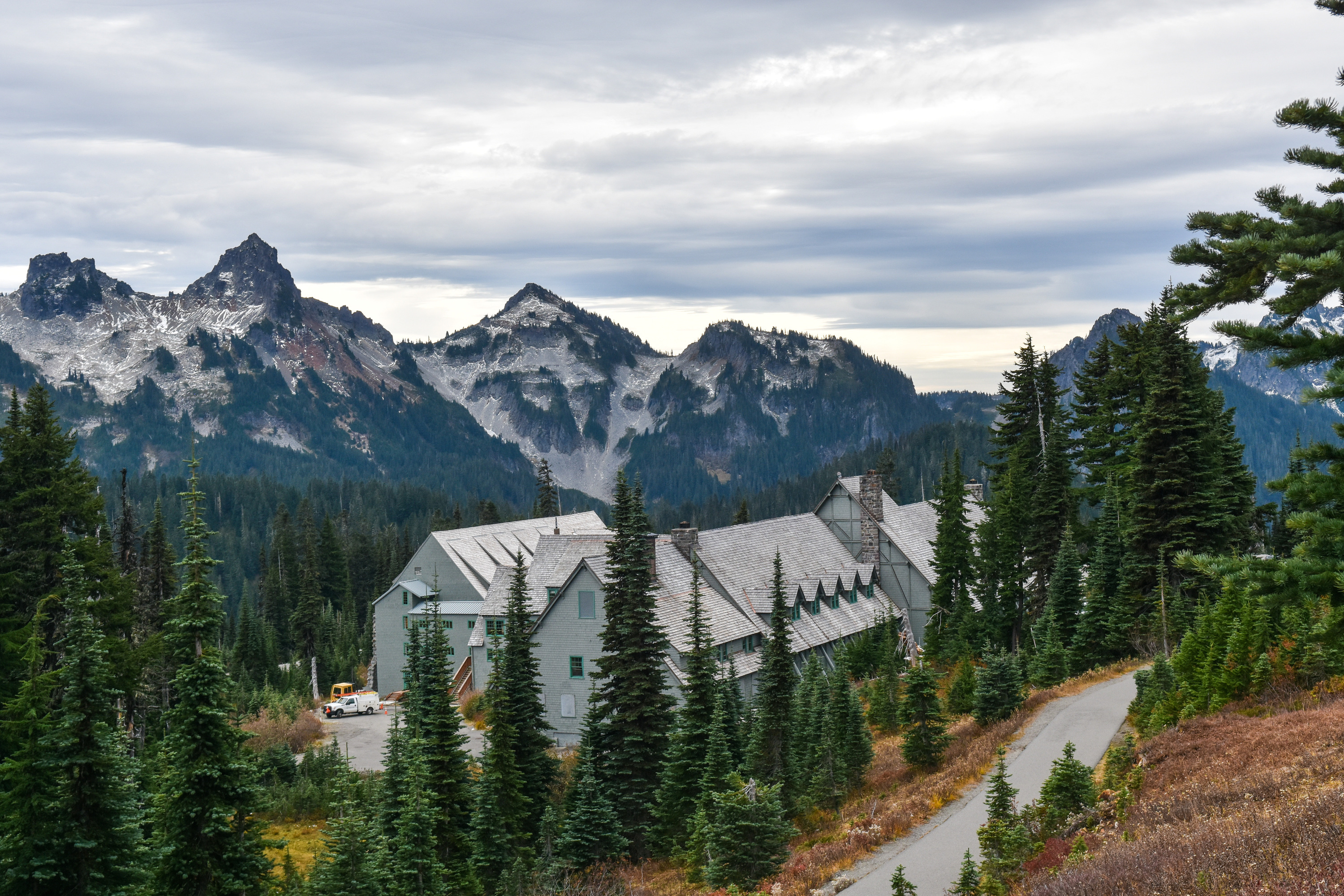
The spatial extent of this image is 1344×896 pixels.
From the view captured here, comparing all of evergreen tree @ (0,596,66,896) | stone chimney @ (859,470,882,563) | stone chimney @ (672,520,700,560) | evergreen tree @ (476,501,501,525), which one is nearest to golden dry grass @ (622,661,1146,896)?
evergreen tree @ (0,596,66,896)

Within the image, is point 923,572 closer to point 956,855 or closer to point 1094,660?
point 1094,660

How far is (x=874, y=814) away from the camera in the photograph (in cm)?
2595

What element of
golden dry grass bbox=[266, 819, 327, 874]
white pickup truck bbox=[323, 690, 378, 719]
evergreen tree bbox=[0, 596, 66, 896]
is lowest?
golden dry grass bbox=[266, 819, 327, 874]

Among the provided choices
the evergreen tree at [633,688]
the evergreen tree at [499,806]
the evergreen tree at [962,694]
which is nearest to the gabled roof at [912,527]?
the evergreen tree at [962,694]

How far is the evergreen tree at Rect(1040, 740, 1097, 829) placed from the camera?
1959 centimetres

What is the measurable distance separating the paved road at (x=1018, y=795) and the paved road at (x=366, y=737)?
27005 millimetres

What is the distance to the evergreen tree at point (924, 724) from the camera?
2917cm

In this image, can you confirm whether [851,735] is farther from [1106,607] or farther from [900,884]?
[1106,607]

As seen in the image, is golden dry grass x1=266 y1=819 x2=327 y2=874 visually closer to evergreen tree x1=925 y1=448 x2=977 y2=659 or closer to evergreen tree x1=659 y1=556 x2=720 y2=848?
evergreen tree x1=659 y1=556 x2=720 y2=848

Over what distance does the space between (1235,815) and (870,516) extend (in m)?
54.9

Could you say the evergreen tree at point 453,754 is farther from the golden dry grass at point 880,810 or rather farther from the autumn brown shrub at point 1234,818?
the autumn brown shrub at point 1234,818

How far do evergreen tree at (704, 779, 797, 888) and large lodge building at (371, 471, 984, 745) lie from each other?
14.8 m

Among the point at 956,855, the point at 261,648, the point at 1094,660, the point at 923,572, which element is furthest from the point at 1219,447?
Answer: the point at 261,648

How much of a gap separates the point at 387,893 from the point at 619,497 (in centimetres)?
1698
